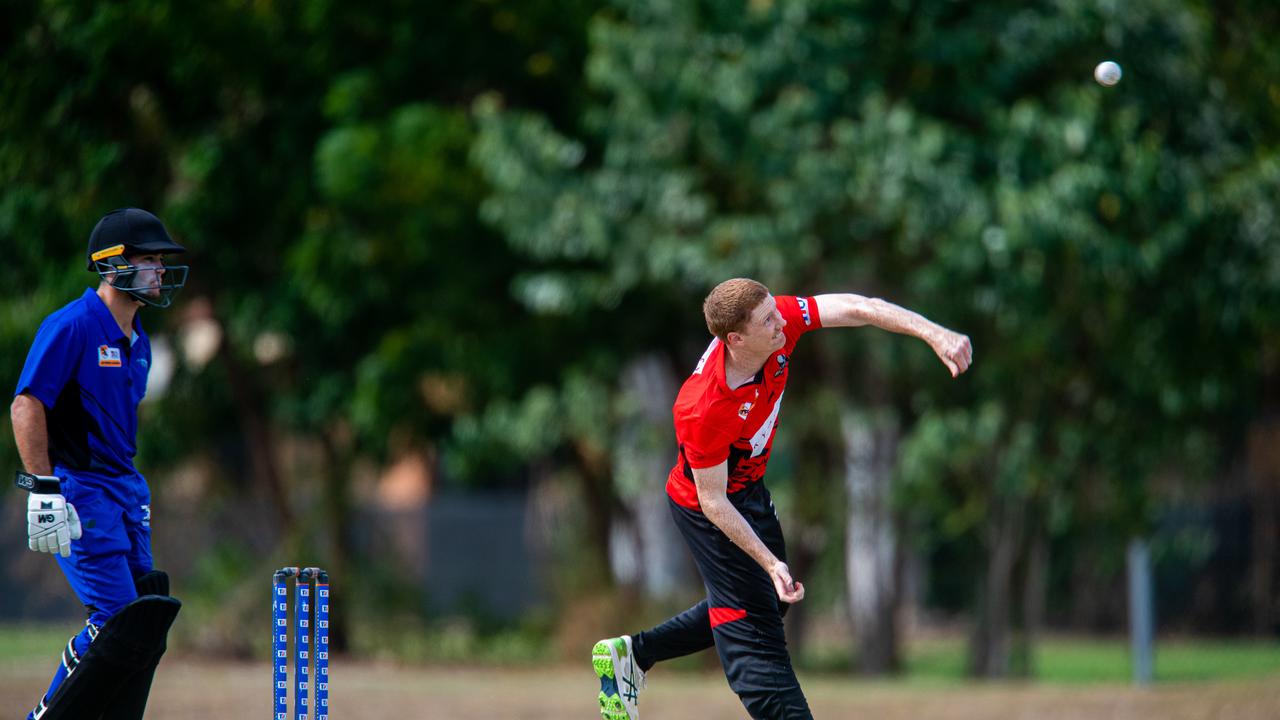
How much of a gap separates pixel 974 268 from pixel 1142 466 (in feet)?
11.2

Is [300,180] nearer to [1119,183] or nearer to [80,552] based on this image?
[1119,183]

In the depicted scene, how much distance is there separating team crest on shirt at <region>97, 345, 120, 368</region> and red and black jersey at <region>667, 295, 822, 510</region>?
2220 millimetres

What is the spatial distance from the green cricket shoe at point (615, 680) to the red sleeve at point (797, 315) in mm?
1448

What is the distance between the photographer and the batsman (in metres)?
5.78

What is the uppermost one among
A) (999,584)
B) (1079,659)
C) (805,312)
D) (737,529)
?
(805,312)

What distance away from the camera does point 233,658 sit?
684 inches

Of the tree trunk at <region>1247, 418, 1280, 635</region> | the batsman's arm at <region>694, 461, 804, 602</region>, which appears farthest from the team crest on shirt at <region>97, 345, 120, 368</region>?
the tree trunk at <region>1247, 418, 1280, 635</region>

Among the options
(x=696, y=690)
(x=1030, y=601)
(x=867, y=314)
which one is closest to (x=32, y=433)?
(x=867, y=314)

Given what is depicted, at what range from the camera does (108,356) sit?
6.03m

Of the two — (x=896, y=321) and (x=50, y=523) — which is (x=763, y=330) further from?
(x=50, y=523)

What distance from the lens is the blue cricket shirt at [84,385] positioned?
5855 millimetres

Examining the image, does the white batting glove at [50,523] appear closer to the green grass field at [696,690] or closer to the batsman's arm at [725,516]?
the batsman's arm at [725,516]

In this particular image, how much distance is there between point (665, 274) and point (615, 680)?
7401mm

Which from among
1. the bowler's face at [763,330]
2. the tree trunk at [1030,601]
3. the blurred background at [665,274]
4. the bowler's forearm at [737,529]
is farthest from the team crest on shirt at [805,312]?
the tree trunk at [1030,601]
